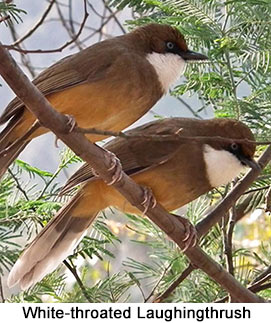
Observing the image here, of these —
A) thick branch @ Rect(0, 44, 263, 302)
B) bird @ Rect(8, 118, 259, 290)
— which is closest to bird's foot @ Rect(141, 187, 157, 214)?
thick branch @ Rect(0, 44, 263, 302)

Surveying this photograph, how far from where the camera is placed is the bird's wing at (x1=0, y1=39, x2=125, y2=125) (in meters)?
1.75

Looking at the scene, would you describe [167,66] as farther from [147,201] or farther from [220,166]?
[147,201]

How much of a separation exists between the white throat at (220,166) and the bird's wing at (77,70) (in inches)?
11.9

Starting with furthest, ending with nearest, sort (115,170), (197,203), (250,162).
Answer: (197,203) → (250,162) → (115,170)

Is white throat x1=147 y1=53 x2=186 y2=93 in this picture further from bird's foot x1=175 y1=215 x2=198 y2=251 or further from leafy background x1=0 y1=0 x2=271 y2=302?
bird's foot x1=175 y1=215 x2=198 y2=251

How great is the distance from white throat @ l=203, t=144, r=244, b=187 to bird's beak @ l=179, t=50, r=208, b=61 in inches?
8.2

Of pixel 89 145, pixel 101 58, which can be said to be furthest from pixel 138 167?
pixel 89 145

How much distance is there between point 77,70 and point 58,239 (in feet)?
1.28

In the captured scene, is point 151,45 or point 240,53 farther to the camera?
point 151,45

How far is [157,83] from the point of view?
1.84 metres

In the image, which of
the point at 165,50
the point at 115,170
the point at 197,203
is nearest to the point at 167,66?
the point at 165,50

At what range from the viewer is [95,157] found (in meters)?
1.36

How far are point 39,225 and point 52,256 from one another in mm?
155

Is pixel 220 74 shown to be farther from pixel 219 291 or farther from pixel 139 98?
pixel 219 291
